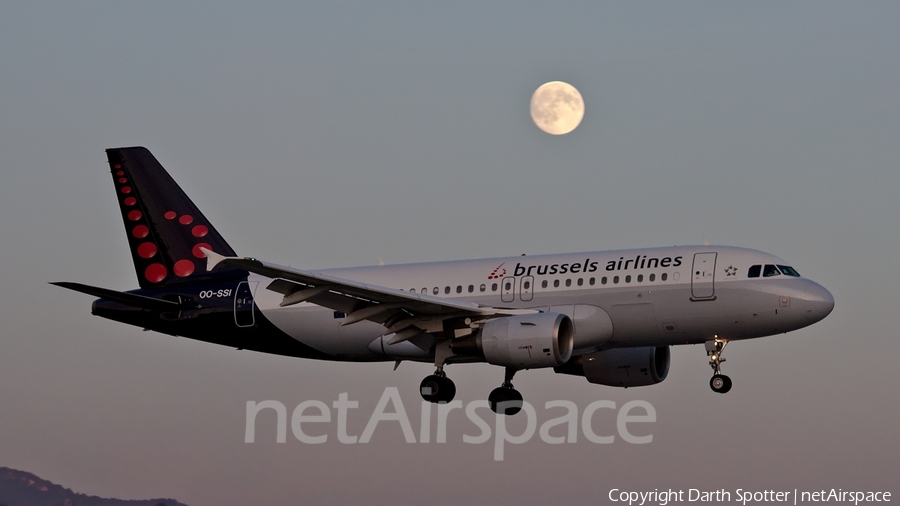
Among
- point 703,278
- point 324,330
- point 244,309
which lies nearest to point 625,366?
point 703,278

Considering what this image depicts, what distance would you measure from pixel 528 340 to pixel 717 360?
6181 millimetres

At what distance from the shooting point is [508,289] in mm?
45875

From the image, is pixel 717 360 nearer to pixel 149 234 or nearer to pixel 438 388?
pixel 438 388

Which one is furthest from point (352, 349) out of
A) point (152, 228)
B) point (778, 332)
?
point (778, 332)

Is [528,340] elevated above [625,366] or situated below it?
below

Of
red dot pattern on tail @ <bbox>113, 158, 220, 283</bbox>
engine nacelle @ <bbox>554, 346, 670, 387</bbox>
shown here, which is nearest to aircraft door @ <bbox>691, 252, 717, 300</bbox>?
engine nacelle @ <bbox>554, 346, 670, 387</bbox>

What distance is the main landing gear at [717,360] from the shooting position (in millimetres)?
44438

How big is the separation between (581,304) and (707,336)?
390 centimetres

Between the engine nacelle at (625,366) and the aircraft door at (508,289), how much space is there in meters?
5.62

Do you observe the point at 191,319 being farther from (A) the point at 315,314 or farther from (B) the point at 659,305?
(B) the point at 659,305

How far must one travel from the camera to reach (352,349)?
48.1 m

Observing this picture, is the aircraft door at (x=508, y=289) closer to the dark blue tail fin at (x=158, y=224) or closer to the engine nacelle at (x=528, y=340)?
the engine nacelle at (x=528, y=340)

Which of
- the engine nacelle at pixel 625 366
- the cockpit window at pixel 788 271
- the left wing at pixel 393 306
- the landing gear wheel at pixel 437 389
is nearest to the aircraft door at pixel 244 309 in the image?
the left wing at pixel 393 306

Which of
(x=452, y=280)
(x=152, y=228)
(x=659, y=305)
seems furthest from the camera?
(x=152, y=228)
